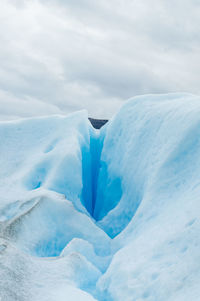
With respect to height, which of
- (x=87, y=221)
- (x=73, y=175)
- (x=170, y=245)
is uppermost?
(x=170, y=245)

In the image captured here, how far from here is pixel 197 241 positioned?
3.99 metres

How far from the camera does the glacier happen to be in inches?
158

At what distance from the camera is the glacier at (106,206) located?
402 cm

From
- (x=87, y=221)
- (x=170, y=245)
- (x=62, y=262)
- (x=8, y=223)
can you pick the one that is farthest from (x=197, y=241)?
(x=8, y=223)

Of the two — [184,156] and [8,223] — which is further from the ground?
[184,156]

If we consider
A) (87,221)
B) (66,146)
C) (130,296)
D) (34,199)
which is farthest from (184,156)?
(66,146)

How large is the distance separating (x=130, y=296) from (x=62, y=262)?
1.16m

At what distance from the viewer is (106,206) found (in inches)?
321

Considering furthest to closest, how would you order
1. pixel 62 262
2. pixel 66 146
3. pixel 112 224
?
1. pixel 66 146
2. pixel 112 224
3. pixel 62 262

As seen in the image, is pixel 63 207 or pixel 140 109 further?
pixel 140 109

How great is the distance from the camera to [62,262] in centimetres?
465

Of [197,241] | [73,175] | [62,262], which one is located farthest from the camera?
[73,175]

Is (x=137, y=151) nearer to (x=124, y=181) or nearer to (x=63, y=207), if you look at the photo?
(x=124, y=181)

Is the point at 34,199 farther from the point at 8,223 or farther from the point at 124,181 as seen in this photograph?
the point at 124,181
